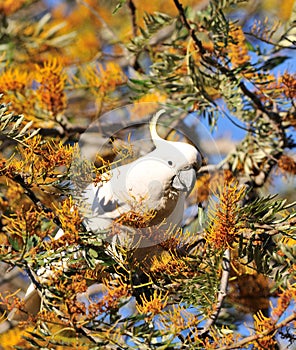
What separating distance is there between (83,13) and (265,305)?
3.27 feet

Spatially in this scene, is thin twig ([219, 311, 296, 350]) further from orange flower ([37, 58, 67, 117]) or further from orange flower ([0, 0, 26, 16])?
orange flower ([0, 0, 26, 16])

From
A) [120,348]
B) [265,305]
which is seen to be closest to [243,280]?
[265,305]

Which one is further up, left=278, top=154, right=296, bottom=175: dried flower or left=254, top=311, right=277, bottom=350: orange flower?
left=254, top=311, right=277, bottom=350: orange flower

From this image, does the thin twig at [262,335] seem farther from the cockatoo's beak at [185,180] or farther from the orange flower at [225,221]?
the cockatoo's beak at [185,180]

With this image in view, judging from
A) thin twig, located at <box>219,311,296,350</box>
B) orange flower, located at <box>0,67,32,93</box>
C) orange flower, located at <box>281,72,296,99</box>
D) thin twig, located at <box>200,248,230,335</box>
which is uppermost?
orange flower, located at <box>0,67,32,93</box>

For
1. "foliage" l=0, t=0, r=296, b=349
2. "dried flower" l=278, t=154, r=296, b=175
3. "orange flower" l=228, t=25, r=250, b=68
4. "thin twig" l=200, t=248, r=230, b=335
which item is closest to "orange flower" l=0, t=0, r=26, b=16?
"foliage" l=0, t=0, r=296, b=349

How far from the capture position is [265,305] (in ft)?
2.98

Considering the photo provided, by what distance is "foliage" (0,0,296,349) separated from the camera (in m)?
0.56

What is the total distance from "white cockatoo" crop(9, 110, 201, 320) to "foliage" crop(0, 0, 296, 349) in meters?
0.02

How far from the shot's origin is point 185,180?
70 centimetres

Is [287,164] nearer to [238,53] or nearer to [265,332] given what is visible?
[238,53]

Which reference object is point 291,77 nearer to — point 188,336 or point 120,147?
point 120,147

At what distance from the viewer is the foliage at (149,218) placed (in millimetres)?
564

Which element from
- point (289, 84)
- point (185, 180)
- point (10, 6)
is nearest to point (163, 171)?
point (185, 180)
